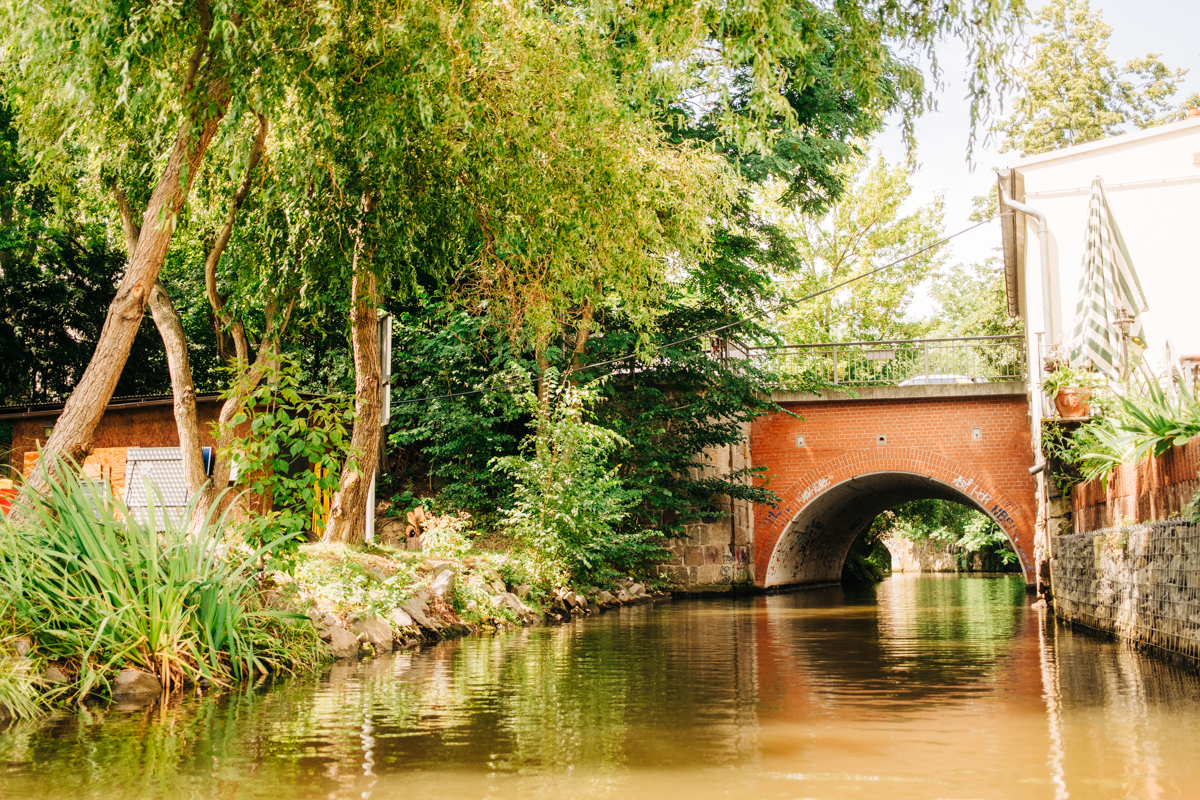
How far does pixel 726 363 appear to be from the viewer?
61.8 ft

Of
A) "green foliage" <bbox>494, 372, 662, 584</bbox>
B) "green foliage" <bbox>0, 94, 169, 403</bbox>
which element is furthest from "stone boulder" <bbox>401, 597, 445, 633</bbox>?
"green foliage" <bbox>0, 94, 169, 403</bbox>

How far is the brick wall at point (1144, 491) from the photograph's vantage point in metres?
6.35

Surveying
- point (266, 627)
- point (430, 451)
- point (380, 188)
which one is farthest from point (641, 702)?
point (430, 451)

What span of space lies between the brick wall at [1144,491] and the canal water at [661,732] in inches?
39.9

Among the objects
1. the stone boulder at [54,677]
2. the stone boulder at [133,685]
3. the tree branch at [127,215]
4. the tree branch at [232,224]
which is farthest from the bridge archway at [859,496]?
the stone boulder at [54,677]

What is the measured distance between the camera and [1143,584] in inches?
281

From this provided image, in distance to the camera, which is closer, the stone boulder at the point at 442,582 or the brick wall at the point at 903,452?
the stone boulder at the point at 442,582

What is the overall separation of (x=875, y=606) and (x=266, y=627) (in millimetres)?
10812

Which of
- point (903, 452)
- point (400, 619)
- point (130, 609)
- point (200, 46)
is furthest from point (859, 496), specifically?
point (130, 609)

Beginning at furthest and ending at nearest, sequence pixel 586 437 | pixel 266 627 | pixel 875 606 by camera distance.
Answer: pixel 875 606 → pixel 586 437 → pixel 266 627

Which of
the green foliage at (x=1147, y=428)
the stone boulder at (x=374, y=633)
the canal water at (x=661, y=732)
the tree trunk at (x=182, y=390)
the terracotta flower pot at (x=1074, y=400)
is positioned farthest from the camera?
the tree trunk at (x=182, y=390)

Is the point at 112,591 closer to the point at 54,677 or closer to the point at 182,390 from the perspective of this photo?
the point at 54,677

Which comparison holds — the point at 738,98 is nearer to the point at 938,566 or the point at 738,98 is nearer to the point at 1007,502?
the point at 1007,502

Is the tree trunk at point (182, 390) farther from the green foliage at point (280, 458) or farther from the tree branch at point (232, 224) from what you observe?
the green foliage at point (280, 458)
